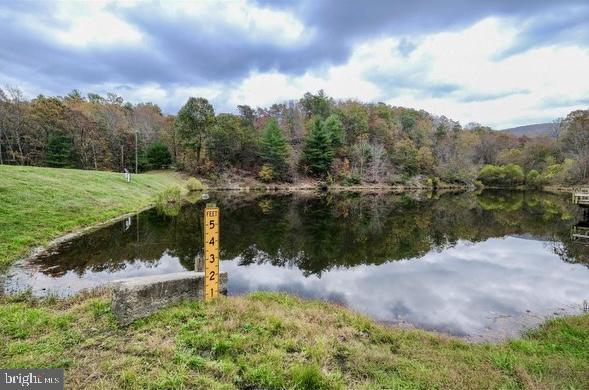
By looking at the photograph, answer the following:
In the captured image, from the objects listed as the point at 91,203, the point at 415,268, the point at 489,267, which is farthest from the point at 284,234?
the point at 91,203

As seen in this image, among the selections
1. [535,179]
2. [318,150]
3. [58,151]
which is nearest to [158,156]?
[58,151]

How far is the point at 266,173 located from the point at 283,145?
6199 mm

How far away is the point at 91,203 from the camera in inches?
782

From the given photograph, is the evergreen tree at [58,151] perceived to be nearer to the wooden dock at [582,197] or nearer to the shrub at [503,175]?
the wooden dock at [582,197]

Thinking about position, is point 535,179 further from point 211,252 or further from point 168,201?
point 211,252

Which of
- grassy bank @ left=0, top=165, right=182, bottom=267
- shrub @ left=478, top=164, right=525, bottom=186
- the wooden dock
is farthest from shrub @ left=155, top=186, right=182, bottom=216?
shrub @ left=478, top=164, right=525, bottom=186

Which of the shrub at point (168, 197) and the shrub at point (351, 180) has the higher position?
the shrub at point (351, 180)

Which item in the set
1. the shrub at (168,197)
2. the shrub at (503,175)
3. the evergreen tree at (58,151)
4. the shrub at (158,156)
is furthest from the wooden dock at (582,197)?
the evergreen tree at (58,151)

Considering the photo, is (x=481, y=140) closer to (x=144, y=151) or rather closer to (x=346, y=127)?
(x=346, y=127)

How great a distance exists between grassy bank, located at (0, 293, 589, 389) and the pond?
7.32 feet

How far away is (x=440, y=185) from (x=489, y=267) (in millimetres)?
61335

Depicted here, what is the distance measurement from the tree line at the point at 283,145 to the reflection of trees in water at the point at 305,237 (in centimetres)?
3047

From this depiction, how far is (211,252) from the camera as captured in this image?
6484 mm

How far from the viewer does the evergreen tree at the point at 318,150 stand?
61594mm
